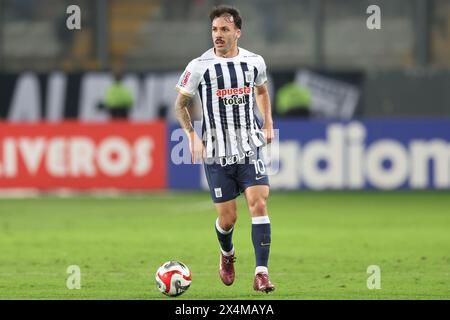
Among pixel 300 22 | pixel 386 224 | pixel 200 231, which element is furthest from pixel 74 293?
pixel 300 22

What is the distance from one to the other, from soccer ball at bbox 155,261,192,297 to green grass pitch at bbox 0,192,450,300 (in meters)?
0.08

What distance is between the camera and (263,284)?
382 inches

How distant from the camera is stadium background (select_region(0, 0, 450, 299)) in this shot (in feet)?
52.5

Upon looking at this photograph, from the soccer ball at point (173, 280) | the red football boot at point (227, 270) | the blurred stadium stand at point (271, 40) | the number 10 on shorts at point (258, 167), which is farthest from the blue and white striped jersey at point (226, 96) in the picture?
the blurred stadium stand at point (271, 40)

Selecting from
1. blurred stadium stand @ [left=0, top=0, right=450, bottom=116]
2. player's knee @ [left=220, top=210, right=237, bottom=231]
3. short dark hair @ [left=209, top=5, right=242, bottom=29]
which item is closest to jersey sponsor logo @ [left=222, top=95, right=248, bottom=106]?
short dark hair @ [left=209, top=5, right=242, bottom=29]

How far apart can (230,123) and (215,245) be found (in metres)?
4.23

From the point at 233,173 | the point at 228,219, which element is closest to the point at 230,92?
the point at 233,173

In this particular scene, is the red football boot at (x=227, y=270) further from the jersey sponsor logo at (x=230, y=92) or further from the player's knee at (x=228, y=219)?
the jersey sponsor logo at (x=230, y=92)

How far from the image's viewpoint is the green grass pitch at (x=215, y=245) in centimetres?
1023

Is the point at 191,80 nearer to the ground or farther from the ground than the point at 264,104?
farther from the ground

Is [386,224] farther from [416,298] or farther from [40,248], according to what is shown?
[416,298]

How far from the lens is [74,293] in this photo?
984cm

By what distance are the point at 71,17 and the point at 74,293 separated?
1407cm

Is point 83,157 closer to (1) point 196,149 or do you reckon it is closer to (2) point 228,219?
(2) point 228,219
